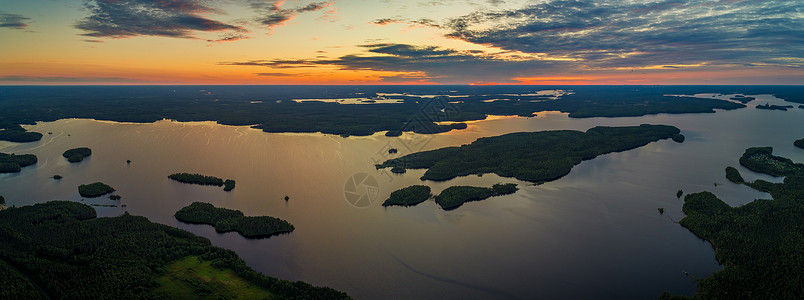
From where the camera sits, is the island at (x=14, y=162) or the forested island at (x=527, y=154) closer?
the forested island at (x=527, y=154)

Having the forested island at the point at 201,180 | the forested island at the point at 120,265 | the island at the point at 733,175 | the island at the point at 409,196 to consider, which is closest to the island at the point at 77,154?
the forested island at the point at 201,180

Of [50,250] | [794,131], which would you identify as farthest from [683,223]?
[794,131]

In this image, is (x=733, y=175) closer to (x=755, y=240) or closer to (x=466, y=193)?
(x=755, y=240)

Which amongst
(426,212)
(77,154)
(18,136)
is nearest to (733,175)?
(426,212)

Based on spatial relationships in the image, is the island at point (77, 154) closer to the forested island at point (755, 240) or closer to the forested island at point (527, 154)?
the forested island at point (527, 154)

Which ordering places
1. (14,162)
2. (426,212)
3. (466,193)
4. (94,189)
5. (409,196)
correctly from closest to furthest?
(426,212) < (409,196) < (466,193) < (94,189) < (14,162)

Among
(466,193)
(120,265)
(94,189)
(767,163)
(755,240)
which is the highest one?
(767,163)
